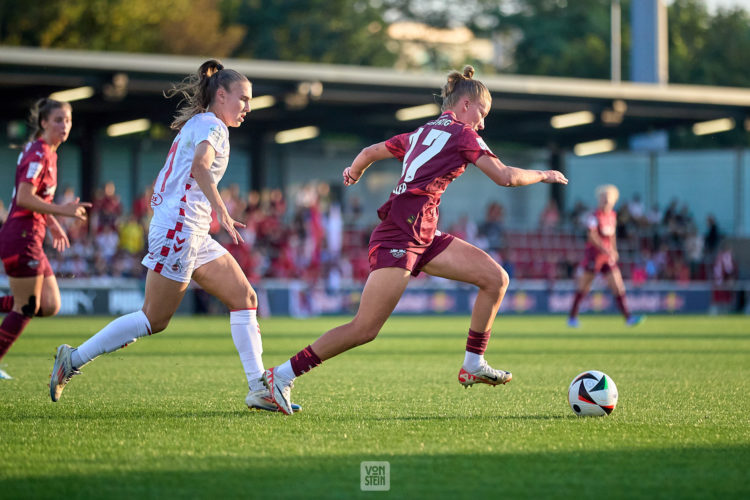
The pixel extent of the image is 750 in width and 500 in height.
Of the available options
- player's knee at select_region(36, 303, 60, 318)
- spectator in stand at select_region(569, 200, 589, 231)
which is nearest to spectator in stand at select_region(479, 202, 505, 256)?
spectator in stand at select_region(569, 200, 589, 231)

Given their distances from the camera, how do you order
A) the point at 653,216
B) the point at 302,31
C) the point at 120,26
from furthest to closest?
1. the point at 302,31
2. the point at 120,26
3. the point at 653,216

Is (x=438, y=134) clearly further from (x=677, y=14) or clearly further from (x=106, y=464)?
(x=677, y=14)

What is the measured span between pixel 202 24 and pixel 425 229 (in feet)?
127

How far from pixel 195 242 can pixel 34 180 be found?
77.2 inches

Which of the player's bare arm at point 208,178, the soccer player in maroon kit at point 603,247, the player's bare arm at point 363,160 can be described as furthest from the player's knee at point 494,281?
the soccer player in maroon kit at point 603,247

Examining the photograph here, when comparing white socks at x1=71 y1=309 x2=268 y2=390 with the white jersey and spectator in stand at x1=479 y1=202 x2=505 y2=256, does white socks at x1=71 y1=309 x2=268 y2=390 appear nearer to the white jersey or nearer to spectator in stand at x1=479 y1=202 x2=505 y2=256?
the white jersey

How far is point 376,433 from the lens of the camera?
5.76m

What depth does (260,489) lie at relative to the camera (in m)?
4.33

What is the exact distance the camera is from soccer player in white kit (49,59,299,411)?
6375mm

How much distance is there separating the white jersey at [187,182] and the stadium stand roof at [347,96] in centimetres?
1721

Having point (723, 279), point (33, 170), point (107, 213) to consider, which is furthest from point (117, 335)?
point (723, 279)

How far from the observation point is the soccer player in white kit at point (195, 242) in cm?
638

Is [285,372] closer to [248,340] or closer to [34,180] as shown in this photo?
[248,340]

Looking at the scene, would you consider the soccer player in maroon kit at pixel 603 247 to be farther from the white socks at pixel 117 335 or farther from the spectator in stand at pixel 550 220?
the spectator in stand at pixel 550 220
